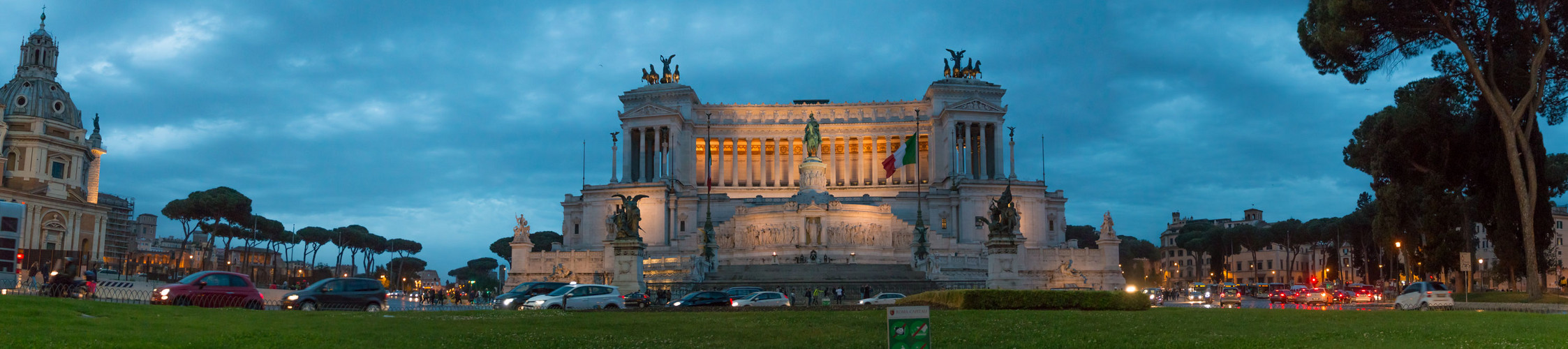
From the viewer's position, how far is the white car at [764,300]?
120 feet

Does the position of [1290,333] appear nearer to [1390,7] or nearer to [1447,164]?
[1390,7]

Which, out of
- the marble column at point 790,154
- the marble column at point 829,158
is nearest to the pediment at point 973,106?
the marble column at point 829,158

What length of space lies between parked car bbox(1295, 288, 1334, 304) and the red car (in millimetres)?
44878

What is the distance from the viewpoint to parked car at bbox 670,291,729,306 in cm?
3609

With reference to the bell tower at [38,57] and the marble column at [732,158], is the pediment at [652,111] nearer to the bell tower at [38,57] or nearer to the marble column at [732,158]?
the marble column at [732,158]

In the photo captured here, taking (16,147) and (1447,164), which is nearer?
(1447,164)

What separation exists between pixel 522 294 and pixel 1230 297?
34.1m

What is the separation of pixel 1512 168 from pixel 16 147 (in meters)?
90.6

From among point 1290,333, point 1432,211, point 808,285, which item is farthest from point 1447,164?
point 1290,333

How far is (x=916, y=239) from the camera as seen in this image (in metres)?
68.7

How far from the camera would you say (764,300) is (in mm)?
37656

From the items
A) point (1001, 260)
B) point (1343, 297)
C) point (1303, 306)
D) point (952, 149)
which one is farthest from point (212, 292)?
point (952, 149)

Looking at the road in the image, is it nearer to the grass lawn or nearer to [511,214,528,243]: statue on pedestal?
the grass lawn

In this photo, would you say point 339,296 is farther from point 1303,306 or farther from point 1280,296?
point 1280,296
